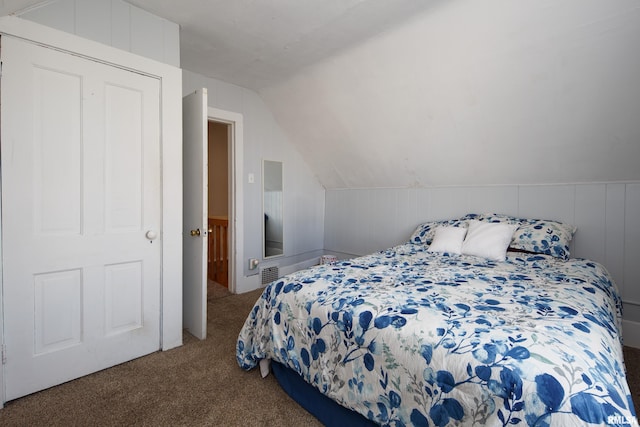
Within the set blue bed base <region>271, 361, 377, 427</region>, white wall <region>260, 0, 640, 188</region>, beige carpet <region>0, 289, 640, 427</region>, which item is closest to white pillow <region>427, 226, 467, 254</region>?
white wall <region>260, 0, 640, 188</region>

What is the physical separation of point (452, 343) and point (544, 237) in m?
1.90

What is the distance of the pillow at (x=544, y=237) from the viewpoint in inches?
93.7

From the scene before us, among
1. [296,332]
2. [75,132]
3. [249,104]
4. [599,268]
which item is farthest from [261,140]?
[599,268]

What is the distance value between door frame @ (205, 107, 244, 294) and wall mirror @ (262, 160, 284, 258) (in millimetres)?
364

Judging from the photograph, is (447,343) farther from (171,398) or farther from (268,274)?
(268,274)

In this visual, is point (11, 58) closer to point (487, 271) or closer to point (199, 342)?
point (199, 342)

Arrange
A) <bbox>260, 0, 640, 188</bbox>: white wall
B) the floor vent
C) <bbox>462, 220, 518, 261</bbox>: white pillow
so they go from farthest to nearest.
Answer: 1. the floor vent
2. <bbox>462, 220, 518, 261</bbox>: white pillow
3. <bbox>260, 0, 640, 188</bbox>: white wall

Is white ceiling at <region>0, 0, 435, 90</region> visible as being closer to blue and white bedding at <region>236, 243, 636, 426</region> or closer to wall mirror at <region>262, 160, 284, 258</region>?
wall mirror at <region>262, 160, 284, 258</region>

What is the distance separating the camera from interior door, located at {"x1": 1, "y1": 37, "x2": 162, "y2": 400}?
5.39 ft

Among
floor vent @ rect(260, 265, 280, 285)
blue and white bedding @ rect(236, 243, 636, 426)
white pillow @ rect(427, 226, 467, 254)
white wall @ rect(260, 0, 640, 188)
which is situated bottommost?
floor vent @ rect(260, 265, 280, 285)

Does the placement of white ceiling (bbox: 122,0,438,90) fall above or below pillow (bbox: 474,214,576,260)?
above

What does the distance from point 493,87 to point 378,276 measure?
5.53 ft

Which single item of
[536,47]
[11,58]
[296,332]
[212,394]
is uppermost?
[536,47]

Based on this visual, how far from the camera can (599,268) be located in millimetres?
2152
